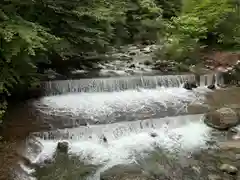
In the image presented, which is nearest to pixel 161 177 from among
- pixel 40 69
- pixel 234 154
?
pixel 234 154

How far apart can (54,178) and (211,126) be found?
3874 mm

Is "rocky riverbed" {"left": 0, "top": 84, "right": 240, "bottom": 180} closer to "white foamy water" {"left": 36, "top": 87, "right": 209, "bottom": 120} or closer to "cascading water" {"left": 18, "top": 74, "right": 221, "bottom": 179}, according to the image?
"cascading water" {"left": 18, "top": 74, "right": 221, "bottom": 179}

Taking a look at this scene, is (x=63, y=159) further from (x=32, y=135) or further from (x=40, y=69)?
(x=40, y=69)

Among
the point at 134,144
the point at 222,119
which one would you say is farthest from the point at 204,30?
the point at 134,144

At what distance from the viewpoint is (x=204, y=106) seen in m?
8.79

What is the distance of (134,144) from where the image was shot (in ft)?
22.9

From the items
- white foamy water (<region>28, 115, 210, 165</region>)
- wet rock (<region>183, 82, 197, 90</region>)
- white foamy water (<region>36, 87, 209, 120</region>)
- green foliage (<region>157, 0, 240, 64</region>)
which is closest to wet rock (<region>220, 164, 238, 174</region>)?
white foamy water (<region>28, 115, 210, 165</region>)

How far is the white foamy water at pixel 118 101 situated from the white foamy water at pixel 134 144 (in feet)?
3.39

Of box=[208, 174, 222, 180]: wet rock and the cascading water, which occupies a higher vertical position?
the cascading water

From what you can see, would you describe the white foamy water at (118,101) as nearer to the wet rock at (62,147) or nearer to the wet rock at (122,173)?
the wet rock at (62,147)

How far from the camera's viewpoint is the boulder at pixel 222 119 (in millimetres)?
7664

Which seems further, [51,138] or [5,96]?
[5,96]

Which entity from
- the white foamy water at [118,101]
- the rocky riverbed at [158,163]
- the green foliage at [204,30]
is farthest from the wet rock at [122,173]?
the green foliage at [204,30]

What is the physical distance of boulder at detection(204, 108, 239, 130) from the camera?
7.66 metres
